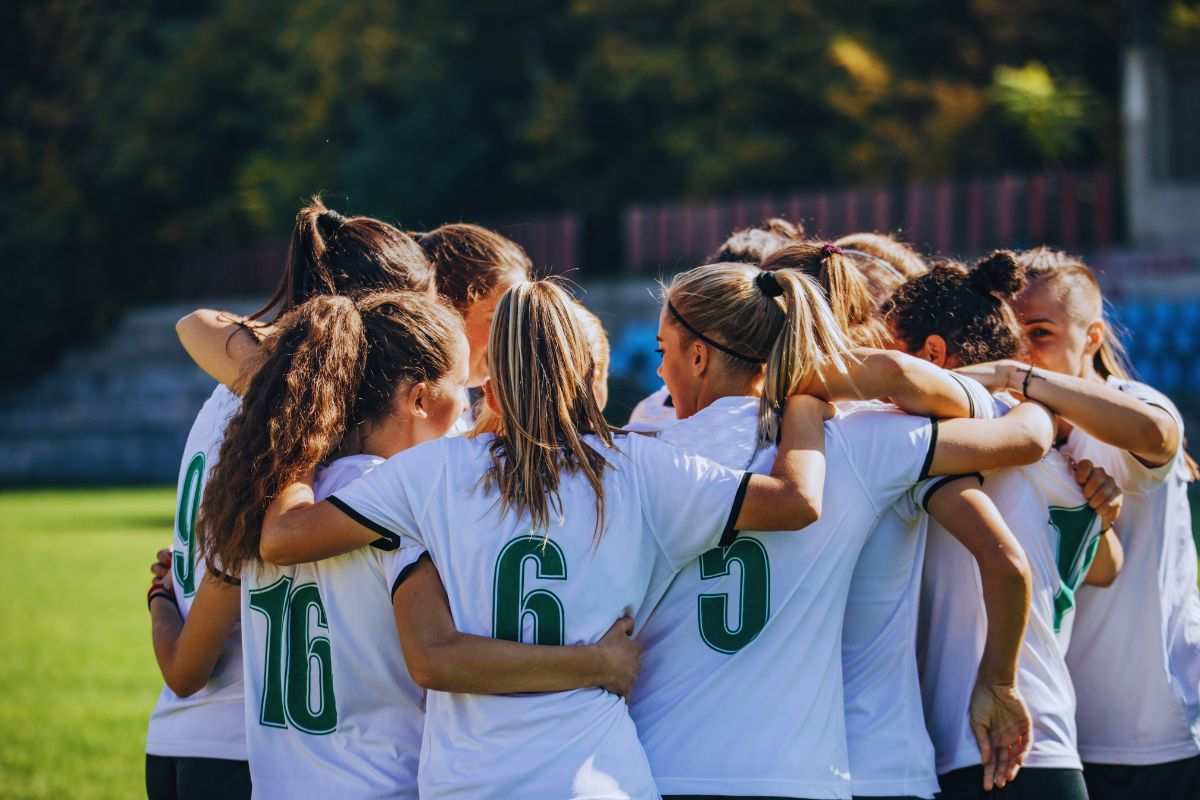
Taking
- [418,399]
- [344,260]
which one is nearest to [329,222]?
[344,260]

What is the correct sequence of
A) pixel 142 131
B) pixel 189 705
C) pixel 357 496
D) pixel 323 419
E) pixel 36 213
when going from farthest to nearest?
pixel 142 131
pixel 36 213
pixel 189 705
pixel 323 419
pixel 357 496

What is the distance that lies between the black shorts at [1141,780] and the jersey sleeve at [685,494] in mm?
1302

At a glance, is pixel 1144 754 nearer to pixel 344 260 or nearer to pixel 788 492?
pixel 788 492

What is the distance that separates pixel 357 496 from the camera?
2707 millimetres

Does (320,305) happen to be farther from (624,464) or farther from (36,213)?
(36,213)

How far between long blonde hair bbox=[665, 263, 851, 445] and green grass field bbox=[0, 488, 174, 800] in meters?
4.52

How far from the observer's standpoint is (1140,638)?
3400 millimetres

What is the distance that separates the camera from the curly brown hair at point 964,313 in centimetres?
331

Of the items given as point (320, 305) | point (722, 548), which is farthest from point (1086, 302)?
point (320, 305)

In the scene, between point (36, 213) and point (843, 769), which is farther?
point (36, 213)

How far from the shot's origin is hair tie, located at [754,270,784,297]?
2936mm

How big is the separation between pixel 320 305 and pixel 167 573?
0.86 m

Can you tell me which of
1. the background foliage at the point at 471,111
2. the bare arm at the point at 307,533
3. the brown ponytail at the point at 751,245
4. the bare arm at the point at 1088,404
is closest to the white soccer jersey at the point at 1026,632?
the bare arm at the point at 1088,404

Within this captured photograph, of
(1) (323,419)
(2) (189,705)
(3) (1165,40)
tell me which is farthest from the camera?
(3) (1165,40)
